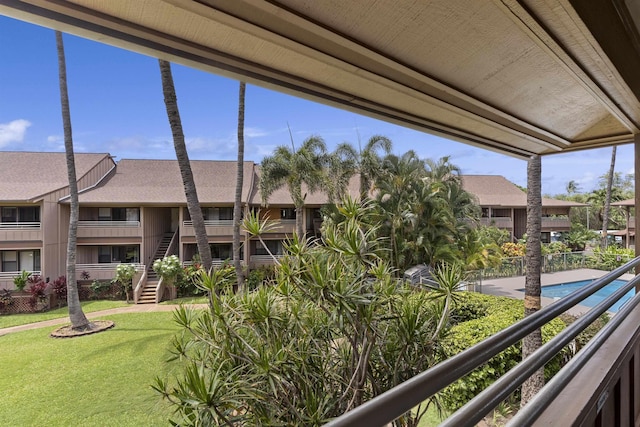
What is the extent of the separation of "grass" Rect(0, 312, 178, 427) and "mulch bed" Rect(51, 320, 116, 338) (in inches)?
10.8

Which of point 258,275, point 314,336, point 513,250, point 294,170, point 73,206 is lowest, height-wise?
point 258,275

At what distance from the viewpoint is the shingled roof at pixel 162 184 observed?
15.9 metres

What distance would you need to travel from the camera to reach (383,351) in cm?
382

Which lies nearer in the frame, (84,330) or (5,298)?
(84,330)

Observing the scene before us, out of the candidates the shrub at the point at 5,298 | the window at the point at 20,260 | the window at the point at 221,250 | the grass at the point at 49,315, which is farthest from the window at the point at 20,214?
the window at the point at 221,250

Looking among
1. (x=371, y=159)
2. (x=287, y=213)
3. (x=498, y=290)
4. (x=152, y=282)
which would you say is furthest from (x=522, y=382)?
(x=287, y=213)

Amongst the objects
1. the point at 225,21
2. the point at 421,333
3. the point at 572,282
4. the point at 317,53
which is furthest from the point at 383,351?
the point at 572,282

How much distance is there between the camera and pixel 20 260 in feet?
48.3

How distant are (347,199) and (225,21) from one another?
3011mm

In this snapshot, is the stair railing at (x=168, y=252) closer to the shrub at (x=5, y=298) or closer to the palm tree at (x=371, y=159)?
the shrub at (x=5, y=298)

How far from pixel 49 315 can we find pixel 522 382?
16.7m

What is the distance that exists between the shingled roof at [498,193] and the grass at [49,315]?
19061 mm

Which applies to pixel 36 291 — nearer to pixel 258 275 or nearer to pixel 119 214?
pixel 119 214

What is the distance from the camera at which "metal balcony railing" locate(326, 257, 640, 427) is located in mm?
440
